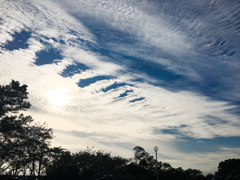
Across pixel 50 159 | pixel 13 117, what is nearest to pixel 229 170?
pixel 50 159

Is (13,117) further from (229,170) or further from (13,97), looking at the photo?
(229,170)

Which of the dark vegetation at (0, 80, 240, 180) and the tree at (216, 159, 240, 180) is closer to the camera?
the dark vegetation at (0, 80, 240, 180)

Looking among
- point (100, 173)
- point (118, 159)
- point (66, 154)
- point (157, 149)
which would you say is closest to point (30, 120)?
point (66, 154)

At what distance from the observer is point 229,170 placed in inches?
2419

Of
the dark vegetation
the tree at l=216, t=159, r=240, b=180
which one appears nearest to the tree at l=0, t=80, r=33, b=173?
the dark vegetation

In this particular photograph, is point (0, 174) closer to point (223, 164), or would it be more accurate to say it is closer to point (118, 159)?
point (118, 159)

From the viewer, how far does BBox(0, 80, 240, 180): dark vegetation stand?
25.3m

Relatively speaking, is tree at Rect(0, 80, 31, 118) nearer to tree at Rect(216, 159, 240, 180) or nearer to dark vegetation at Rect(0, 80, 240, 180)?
dark vegetation at Rect(0, 80, 240, 180)

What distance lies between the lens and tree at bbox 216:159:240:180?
5934 cm

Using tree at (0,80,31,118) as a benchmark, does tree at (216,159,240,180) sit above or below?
below

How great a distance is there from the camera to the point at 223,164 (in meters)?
64.4

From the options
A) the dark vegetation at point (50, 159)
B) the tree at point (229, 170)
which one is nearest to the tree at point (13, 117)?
the dark vegetation at point (50, 159)

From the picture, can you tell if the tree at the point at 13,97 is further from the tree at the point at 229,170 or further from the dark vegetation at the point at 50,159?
the tree at the point at 229,170

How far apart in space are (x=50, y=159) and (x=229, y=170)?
6137 cm
